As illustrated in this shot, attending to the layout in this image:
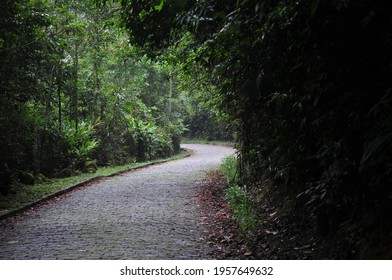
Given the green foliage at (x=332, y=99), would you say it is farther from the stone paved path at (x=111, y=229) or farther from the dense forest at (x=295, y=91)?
the stone paved path at (x=111, y=229)

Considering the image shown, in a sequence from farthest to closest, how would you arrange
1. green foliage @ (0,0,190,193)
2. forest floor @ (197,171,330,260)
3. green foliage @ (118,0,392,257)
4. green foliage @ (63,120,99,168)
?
1. green foliage @ (63,120,99,168)
2. green foliage @ (0,0,190,193)
3. forest floor @ (197,171,330,260)
4. green foliage @ (118,0,392,257)

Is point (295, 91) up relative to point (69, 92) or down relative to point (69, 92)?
down

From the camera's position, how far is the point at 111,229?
6.43 meters

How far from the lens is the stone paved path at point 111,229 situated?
515 cm

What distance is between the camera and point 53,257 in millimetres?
4930

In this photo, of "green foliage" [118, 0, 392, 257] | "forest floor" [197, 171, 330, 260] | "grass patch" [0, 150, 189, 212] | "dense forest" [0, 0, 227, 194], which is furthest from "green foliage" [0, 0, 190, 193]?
"forest floor" [197, 171, 330, 260]

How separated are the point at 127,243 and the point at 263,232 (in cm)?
201

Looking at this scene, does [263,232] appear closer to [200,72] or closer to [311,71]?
[311,71]

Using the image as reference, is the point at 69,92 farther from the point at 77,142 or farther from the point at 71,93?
the point at 77,142

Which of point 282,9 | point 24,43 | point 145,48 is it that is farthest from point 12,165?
point 282,9

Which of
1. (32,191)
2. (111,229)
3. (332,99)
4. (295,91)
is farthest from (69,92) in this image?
(332,99)

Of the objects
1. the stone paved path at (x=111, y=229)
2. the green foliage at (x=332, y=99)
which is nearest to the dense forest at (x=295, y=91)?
the green foliage at (x=332, y=99)

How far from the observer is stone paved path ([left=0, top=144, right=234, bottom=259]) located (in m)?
5.15

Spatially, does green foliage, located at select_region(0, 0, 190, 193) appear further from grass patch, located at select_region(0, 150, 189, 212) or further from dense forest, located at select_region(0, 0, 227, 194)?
grass patch, located at select_region(0, 150, 189, 212)
